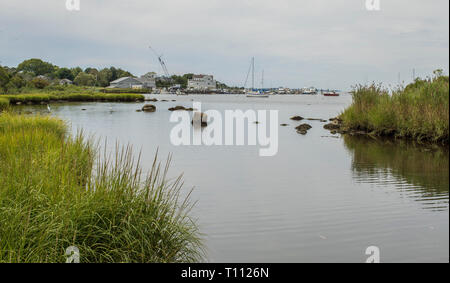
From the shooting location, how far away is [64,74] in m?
107

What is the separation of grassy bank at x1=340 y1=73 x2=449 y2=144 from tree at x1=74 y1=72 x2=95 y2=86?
89623 mm

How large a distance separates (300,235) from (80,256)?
3773 mm

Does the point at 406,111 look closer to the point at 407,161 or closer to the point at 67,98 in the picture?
the point at 407,161

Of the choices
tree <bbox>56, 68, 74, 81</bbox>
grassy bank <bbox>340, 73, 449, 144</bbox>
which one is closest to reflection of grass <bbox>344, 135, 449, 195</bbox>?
grassy bank <bbox>340, 73, 449, 144</bbox>

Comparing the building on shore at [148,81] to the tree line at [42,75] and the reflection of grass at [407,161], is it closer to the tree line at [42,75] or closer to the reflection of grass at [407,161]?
the tree line at [42,75]

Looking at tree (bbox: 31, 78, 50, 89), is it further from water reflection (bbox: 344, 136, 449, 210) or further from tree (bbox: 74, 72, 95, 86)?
water reflection (bbox: 344, 136, 449, 210)

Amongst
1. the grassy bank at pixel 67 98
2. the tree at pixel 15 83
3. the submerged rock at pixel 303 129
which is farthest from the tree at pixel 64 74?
the submerged rock at pixel 303 129

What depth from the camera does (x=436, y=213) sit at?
7.71 metres

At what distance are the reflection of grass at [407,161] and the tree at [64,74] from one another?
98544 millimetres

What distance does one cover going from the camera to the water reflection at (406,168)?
9465 millimetres

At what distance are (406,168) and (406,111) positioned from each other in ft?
23.5

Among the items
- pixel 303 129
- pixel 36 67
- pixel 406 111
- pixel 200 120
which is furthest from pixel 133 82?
pixel 406 111

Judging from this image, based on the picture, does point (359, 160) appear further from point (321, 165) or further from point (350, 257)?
point (350, 257)
